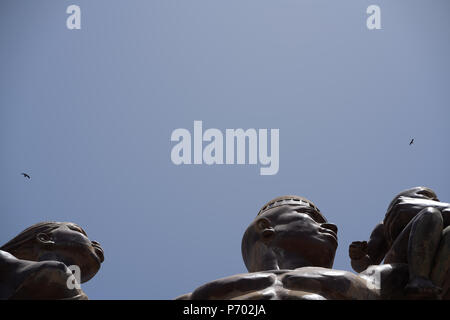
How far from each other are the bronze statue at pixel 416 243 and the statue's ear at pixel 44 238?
4.76 metres

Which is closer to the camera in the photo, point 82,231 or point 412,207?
point 412,207

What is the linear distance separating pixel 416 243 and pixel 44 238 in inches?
226

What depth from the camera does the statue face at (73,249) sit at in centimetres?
1199

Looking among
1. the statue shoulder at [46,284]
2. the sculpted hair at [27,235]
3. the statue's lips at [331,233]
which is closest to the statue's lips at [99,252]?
the sculpted hair at [27,235]

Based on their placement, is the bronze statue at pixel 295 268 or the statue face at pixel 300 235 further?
the statue face at pixel 300 235

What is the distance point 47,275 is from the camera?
405 inches

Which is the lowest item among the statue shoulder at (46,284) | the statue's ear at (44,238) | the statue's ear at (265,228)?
the statue shoulder at (46,284)

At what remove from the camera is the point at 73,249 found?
1202 centimetres

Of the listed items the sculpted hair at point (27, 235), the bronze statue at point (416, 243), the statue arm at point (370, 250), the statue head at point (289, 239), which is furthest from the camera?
the sculpted hair at point (27, 235)

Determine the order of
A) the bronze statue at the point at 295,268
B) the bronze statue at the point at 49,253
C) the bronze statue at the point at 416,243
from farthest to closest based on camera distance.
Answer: the bronze statue at the point at 49,253
the bronze statue at the point at 416,243
the bronze statue at the point at 295,268

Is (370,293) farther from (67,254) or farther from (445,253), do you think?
(67,254)

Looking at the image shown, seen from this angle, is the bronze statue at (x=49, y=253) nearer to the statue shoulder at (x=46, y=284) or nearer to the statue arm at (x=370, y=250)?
the statue shoulder at (x=46, y=284)
